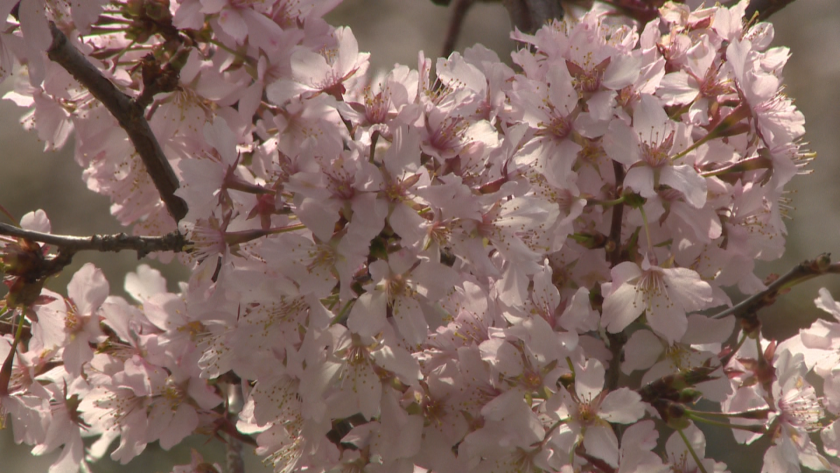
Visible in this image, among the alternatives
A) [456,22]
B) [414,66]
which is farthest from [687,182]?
[414,66]

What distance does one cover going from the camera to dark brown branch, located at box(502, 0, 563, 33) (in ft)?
6.56

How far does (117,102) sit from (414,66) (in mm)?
2739

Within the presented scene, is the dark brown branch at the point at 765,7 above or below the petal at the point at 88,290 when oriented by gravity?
above

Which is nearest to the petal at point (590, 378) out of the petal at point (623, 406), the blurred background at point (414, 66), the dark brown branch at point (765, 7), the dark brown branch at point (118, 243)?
the petal at point (623, 406)

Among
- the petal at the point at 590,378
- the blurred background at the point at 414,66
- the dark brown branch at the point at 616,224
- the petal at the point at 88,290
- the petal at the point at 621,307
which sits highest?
the dark brown branch at the point at 616,224

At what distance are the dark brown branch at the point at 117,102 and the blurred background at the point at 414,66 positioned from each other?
2.41 meters

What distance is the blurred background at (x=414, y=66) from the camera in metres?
4.22

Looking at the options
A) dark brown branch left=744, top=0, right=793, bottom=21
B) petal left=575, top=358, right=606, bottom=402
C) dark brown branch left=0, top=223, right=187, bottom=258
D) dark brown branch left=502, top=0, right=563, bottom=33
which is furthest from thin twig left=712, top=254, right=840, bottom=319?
dark brown branch left=0, top=223, right=187, bottom=258

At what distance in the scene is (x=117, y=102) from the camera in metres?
1.35

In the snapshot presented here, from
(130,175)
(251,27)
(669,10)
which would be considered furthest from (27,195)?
(669,10)

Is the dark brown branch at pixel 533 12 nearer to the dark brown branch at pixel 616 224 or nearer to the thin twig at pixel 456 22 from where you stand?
the thin twig at pixel 456 22

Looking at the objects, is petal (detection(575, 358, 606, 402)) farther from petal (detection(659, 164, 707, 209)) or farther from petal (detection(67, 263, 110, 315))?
petal (detection(67, 263, 110, 315))

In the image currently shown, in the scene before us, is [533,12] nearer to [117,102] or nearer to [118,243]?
[117,102]

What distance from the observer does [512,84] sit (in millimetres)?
1443
